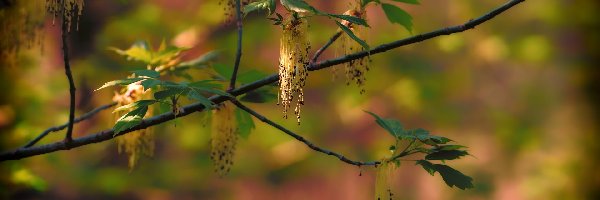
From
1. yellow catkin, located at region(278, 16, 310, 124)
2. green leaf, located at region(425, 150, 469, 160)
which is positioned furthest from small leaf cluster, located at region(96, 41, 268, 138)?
green leaf, located at region(425, 150, 469, 160)

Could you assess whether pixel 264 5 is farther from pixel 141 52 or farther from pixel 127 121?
pixel 141 52

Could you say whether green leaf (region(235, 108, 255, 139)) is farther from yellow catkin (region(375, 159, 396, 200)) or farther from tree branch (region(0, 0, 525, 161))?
yellow catkin (region(375, 159, 396, 200))

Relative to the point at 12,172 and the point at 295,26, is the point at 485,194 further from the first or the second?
the point at 295,26

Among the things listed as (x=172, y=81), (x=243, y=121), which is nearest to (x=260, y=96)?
(x=243, y=121)

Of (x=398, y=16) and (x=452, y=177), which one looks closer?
(x=452, y=177)

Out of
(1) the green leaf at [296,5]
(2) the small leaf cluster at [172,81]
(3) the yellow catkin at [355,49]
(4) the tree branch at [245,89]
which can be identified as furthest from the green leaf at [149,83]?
(3) the yellow catkin at [355,49]

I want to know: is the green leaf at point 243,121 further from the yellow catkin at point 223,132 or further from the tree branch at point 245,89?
the tree branch at point 245,89
